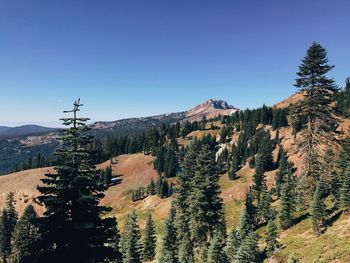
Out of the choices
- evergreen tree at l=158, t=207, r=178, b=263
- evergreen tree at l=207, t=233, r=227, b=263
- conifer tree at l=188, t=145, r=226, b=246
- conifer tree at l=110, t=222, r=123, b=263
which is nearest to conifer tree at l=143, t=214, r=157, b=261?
evergreen tree at l=158, t=207, r=178, b=263

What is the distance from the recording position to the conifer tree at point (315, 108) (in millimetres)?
32969

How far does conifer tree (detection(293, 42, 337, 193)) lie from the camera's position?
33.0 metres

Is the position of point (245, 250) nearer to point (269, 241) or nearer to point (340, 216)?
point (269, 241)

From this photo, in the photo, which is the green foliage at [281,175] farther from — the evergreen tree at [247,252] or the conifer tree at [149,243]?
the evergreen tree at [247,252]

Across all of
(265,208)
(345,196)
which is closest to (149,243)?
(265,208)

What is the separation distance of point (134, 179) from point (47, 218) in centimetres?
13994

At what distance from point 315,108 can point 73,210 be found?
27.9 meters

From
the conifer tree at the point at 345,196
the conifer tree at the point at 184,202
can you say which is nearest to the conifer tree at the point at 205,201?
the conifer tree at the point at 184,202

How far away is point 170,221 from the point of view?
183 ft

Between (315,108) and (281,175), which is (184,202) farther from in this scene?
(281,175)

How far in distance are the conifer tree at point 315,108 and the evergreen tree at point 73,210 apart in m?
25.5

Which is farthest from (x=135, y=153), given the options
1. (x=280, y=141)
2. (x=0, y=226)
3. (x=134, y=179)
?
(x=0, y=226)

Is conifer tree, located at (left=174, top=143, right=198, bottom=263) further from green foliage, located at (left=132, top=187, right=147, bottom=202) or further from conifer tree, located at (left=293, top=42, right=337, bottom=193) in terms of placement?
green foliage, located at (left=132, top=187, right=147, bottom=202)

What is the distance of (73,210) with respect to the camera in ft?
49.7
